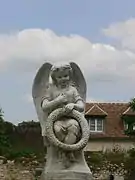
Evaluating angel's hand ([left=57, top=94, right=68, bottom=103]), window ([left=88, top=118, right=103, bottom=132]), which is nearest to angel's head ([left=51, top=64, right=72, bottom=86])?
angel's hand ([left=57, top=94, right=68, bottom=103])

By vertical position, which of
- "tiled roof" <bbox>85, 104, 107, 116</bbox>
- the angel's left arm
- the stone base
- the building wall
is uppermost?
"tiled roof" <bbox>85, 104, 107, 116</bbox>

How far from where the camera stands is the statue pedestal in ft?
31.4

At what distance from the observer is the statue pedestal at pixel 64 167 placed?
9570 millimetres

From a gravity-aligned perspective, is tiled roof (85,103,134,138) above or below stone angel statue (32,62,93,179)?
above

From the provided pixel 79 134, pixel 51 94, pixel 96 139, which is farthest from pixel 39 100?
pixel 96 139

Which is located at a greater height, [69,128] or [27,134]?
[27,134]

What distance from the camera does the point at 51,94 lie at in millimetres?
10016

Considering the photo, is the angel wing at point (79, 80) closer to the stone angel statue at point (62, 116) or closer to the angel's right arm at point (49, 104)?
the stone angel statue at point (62, 116)

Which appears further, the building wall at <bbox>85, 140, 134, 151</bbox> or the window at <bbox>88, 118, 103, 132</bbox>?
the window at <bbox>88, 118, 103, 132</bbox>

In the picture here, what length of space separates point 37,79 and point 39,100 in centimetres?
36

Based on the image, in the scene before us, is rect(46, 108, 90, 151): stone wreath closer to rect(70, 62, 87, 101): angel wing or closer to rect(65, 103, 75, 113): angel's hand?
rect(65, 103, 75, 113): angel's hand

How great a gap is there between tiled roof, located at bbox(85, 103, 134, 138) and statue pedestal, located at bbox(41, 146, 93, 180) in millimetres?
29534

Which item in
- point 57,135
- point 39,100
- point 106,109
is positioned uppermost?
point 106,109

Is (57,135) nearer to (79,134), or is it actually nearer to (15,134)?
(79,134)
